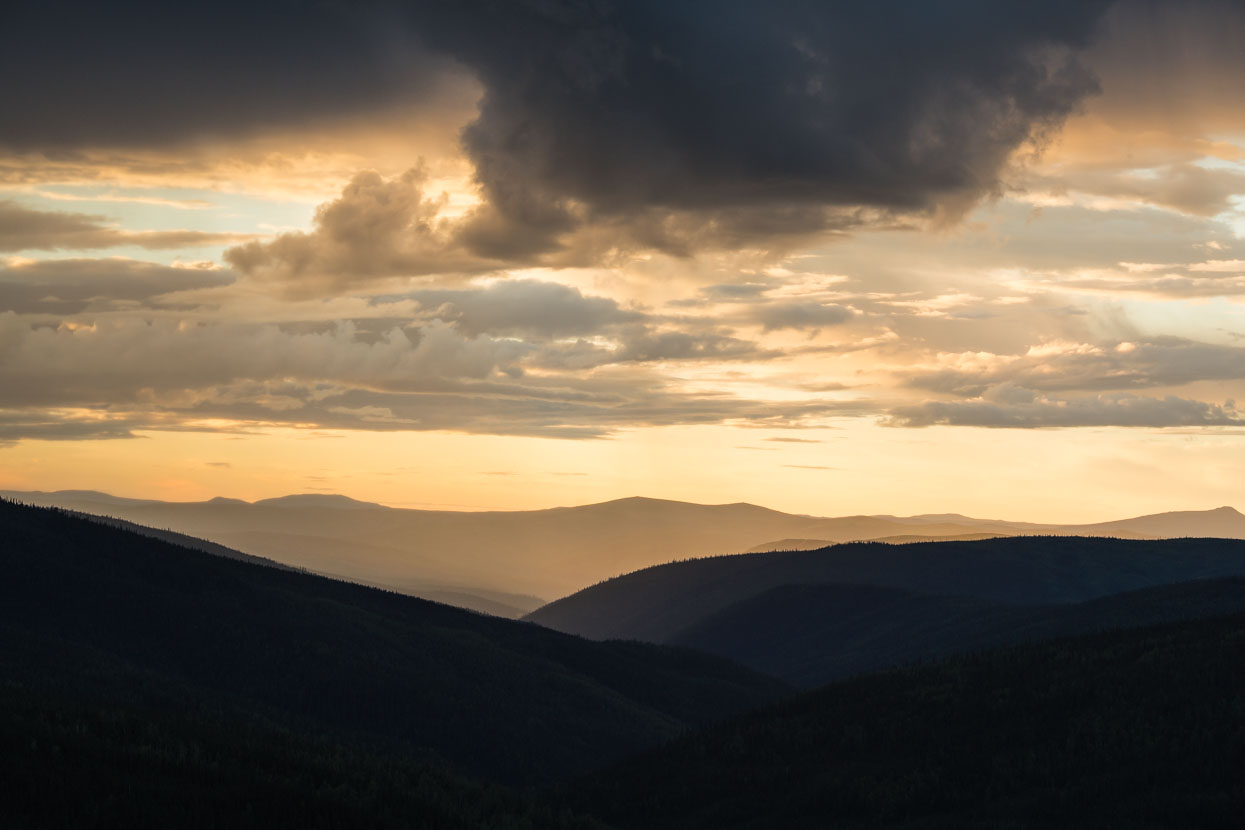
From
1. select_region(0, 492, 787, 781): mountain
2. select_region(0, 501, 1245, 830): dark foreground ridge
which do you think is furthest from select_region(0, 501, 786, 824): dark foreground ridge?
select_region(0, 501, 1245, 830): dark foreground ridge

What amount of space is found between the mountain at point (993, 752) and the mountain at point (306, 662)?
31398 mm

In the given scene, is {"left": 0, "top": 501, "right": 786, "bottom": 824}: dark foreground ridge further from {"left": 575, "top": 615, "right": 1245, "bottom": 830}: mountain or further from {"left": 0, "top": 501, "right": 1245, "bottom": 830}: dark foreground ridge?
{"left": 575, "top": 615, "right": 1245, "bottom": 830}: mountain

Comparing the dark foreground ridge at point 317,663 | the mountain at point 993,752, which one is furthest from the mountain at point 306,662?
the mountain at point 993,752

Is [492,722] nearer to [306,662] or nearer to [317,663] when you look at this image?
[317,663]

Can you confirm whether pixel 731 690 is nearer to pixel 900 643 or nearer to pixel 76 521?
pixel 900 643

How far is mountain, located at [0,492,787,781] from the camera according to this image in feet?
302

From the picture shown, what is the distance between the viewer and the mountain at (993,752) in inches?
1820

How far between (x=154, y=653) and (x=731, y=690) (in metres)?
72.2

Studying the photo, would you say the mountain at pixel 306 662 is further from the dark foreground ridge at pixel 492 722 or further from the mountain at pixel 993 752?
the mountain at pixel 993 752

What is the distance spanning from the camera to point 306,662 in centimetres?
10894

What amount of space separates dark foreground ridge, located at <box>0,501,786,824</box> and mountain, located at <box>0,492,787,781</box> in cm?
25

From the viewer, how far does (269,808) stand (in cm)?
3198

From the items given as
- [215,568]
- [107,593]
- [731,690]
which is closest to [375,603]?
[215,568]

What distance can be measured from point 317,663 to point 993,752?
237 ft
